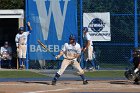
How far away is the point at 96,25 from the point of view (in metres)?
24.3

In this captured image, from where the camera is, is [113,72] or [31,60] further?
[31,60]

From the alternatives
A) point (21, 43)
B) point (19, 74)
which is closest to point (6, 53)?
point (21, 43)

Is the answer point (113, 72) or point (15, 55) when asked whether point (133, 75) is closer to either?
point (113, 72)

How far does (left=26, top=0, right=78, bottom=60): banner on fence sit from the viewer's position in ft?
78.7

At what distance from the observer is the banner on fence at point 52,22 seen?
23984 millimetres

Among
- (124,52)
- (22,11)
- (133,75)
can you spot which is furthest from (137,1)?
(133,75)

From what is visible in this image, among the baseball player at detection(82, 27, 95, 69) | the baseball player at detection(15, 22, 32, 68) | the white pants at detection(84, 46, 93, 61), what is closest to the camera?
the baseball player at detection(82, 27, 95, 69)

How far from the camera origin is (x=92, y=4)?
2508 cm

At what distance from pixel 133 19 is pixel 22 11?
5790mm

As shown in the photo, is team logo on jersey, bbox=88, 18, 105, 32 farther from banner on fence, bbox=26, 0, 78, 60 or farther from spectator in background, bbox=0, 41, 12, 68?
spectator in background, bbox=0, 41, 12, 68

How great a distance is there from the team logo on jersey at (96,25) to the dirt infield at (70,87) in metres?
6.23

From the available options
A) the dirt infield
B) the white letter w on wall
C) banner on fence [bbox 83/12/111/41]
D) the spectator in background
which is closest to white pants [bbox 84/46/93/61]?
banner on fence [bbox 83/12/111/41]

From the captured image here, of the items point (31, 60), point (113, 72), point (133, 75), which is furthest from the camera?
point (31, 60)

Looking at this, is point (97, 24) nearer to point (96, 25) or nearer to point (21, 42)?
point (96, 25)
